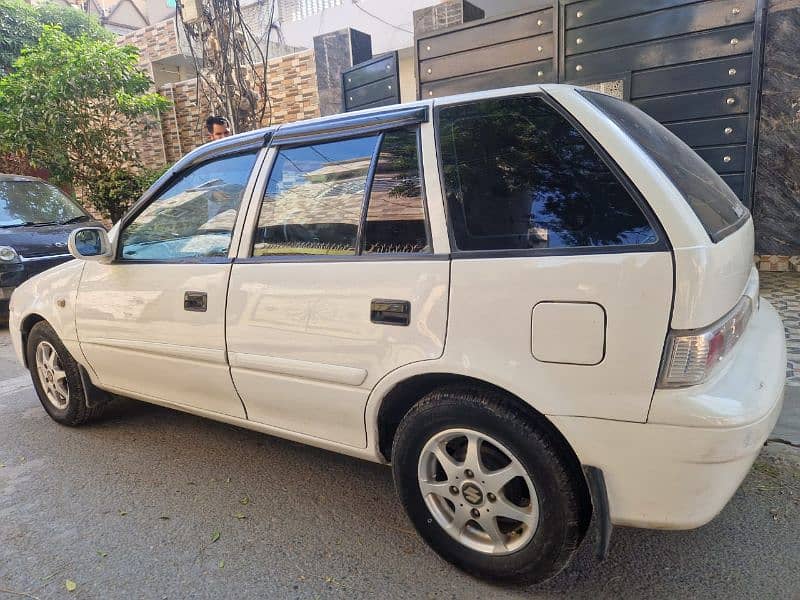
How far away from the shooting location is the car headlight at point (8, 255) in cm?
682

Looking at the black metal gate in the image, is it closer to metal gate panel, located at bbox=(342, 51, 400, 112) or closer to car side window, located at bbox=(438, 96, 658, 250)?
metal gate panel, located at bbox=(342, 51, 400, 112)

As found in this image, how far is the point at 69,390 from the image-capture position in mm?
3668

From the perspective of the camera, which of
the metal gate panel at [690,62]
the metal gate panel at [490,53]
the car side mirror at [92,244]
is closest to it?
the car side mirror at [92,244]

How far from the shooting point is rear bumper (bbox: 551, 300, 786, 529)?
1.70 metres

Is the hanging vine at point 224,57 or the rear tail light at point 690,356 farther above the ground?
the hanging vine at point 224,57

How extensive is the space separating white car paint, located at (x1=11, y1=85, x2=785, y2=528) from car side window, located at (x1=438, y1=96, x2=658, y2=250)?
0.18ft

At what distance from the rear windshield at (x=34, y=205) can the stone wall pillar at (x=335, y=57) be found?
3924 millimetres

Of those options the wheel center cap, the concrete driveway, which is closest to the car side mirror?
the concrete driveway

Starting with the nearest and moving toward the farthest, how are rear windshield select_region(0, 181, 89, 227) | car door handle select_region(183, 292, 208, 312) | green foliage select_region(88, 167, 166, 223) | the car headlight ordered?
car door handle select_region(183, 292, 208, 312) < the car headlight < rear windshield select_region(0, 181, 89, 227) < green foliage select_region(88, 167, 166, 223)

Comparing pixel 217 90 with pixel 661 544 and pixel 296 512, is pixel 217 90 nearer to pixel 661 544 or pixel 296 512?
pixel 296 512

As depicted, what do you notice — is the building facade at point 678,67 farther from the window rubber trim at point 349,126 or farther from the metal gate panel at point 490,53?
the window rubber trim at point 349,126

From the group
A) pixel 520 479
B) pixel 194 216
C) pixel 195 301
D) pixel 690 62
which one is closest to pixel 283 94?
pixel 690 62

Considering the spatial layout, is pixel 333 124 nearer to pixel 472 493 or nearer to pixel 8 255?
pixel 472 493

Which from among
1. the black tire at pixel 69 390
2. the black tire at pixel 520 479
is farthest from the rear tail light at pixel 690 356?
the black tire at pixel 69 390
